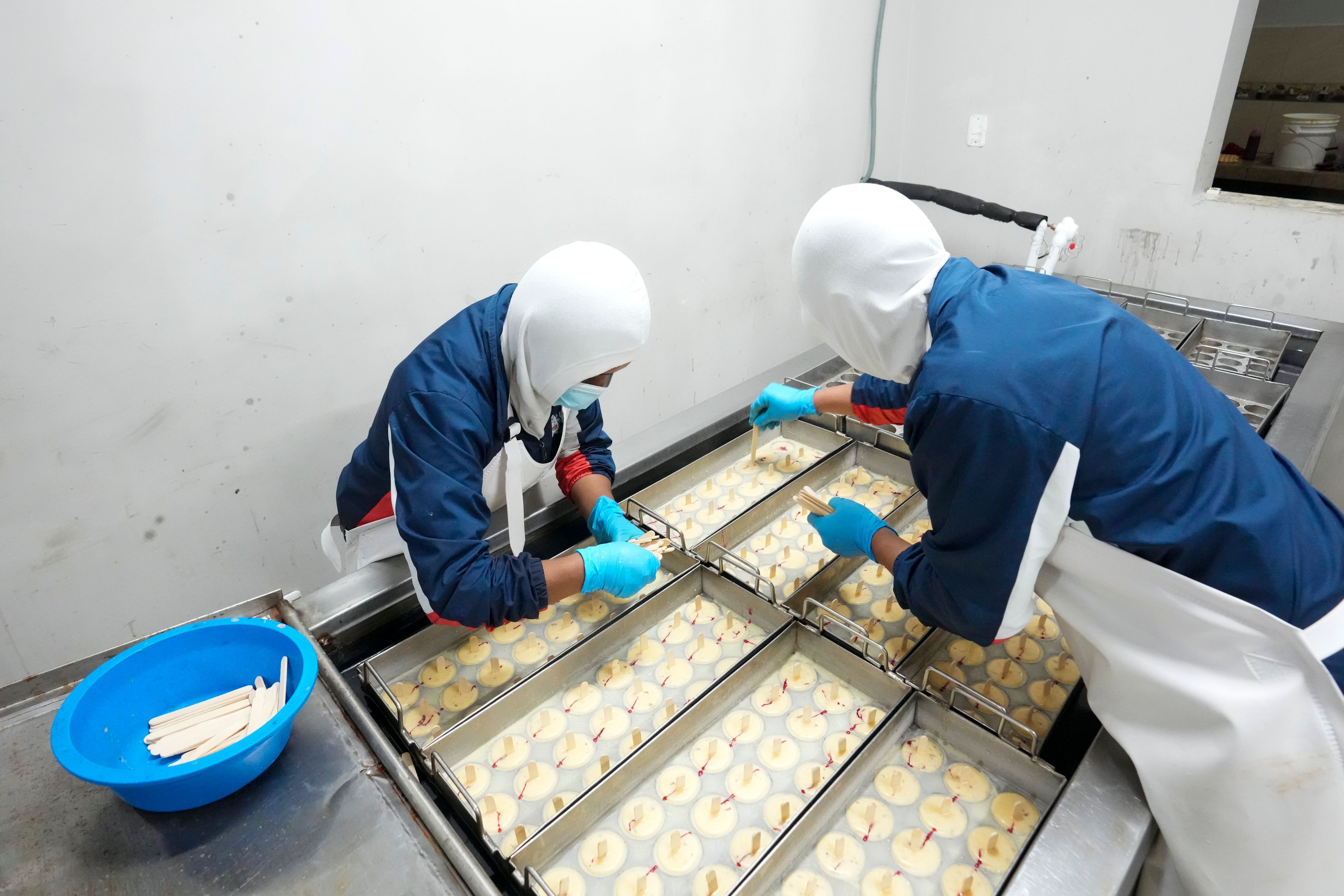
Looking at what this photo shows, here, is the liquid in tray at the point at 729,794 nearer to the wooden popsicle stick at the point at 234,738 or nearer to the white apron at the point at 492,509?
the wooden popsicle stick at the point at 234,738

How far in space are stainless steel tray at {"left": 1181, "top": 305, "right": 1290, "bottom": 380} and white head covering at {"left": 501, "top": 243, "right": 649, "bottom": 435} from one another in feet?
7.20

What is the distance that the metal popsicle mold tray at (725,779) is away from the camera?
3.99 ft

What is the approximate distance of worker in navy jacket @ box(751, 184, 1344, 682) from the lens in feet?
3.92

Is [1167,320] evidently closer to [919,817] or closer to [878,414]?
[878,414]

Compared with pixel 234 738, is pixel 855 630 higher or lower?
lower

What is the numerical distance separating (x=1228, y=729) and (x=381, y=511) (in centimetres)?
185

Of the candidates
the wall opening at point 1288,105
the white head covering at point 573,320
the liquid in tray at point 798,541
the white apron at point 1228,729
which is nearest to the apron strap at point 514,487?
the white head covering at point 573,320

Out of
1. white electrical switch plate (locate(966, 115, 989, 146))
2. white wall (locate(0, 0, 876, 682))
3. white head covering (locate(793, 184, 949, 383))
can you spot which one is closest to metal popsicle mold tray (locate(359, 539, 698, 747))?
white head covering (locate(793, 184, 949, 383))

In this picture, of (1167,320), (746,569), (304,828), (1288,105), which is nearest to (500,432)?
(746,569)

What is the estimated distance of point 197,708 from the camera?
111 cm

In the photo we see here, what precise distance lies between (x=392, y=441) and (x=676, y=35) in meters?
2.45

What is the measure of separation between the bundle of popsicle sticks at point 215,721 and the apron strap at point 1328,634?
5.36 ft

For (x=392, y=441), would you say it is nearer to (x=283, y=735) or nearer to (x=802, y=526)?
(x=283, y=735)

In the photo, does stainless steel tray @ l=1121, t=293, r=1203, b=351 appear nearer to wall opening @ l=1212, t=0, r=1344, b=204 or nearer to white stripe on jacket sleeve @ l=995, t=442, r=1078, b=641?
wall opening @ l=1212, t=0, r=1344, b=204
